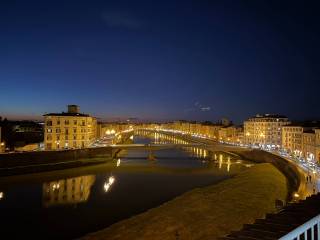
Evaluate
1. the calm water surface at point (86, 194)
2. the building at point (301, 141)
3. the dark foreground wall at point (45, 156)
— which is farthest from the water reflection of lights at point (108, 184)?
→ the building at point (301, 141)

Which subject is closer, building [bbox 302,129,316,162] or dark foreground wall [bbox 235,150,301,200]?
dark foreground wall [bbox 235,150,301,200]

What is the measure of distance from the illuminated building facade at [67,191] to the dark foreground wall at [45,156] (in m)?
12.2

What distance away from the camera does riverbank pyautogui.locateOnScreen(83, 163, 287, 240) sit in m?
23.1

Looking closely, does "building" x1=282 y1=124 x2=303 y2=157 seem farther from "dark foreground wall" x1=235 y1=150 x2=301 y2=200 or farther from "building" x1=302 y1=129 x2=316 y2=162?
"dark foreground wall" x1=235 y1=150 x2=301 y2=200

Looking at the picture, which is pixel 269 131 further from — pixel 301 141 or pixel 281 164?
pixel 281 164

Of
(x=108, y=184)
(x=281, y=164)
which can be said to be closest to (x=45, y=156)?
(x=108, y=184)

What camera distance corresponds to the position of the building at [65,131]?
69.3m

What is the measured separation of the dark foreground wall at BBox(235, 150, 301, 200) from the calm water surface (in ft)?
25.9

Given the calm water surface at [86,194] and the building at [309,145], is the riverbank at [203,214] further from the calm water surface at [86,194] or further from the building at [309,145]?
the building at [309,145]

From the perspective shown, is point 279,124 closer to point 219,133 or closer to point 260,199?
point 219,133

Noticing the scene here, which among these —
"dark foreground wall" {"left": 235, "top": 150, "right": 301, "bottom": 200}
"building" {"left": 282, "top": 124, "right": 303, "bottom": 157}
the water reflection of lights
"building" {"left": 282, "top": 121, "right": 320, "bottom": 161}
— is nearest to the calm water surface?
the water reflection of lights

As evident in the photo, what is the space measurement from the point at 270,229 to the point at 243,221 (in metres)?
17.4

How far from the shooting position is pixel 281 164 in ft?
186

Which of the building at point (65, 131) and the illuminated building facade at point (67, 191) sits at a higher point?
the building at point (65, 131)
